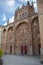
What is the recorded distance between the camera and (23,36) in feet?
85.9

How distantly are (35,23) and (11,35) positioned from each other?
27.1 ft

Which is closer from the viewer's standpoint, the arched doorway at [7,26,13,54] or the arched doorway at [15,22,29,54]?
the arched doorway at [15,22,29,54]

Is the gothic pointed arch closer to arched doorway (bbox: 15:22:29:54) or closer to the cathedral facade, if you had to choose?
the cathedral facade

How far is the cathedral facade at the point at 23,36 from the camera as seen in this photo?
77.3 ft

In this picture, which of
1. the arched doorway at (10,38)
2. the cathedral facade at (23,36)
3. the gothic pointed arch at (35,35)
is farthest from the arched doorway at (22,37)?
the arched doorway at (10,38)

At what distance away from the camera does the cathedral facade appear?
23.6 meters

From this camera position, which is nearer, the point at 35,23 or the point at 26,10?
the point at 35,23

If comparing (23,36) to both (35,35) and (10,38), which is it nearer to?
(35,35)

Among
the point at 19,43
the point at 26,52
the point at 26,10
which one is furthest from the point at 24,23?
the point at 26,10

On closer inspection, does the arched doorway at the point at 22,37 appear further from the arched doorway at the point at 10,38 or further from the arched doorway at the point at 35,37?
the arched doorway at the point at 10,38

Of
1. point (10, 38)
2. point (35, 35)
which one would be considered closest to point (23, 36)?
point (35, 35)

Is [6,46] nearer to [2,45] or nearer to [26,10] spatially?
[2,45]

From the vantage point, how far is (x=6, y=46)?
98.9 ft

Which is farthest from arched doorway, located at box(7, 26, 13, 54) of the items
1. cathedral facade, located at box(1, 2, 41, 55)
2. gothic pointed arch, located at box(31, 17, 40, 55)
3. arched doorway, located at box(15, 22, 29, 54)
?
gothic pointed arch, located at box(31, 17, 40, 55)
